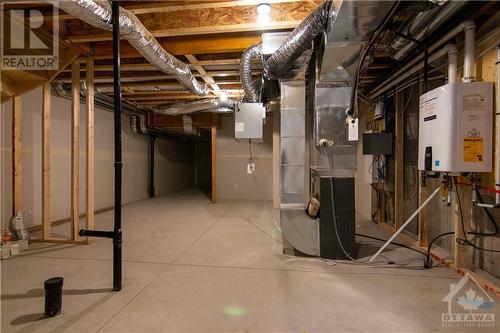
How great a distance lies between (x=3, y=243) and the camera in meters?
2.70

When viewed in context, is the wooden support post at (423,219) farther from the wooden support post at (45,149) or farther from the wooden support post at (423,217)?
the wooden support post at (45,149)

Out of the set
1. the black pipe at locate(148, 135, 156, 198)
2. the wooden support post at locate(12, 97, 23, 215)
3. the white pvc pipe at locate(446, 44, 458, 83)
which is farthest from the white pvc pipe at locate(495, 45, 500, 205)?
the black pipe at locate(148, 135, 156, 198)

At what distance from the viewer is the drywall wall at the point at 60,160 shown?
3328mm

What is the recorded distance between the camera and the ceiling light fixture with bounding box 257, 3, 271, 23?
7.32ft

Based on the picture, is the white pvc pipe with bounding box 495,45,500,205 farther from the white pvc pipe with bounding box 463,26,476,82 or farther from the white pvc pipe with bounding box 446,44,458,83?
the white pvc pipe with bounding box 446,44,458,83

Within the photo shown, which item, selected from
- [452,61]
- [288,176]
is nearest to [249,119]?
[288,176]

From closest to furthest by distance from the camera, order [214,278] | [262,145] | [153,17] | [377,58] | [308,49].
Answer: [214,278] < [308,49] < [153,17] < [377,58] < [262,145]

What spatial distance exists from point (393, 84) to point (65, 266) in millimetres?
4174

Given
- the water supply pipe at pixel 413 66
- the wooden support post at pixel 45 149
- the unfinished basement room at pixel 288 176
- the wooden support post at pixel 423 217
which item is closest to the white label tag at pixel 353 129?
the unfinished basement room at pixel 288 176

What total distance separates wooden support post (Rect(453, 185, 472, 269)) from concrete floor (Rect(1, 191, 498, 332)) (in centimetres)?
14

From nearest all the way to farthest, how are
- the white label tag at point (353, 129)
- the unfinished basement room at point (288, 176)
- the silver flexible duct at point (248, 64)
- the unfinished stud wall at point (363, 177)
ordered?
the unfinished basement room at point (288, 176) → the white label tag at point (353, 129) → the silver flexible duct at point (248, 64) → the unfinished stud wall at point (363, 177)

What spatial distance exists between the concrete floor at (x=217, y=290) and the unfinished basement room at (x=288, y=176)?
0.05 feet

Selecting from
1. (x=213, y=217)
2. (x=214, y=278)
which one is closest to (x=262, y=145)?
(x=213, y=217)

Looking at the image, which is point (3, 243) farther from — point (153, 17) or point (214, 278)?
point (153, 17)
